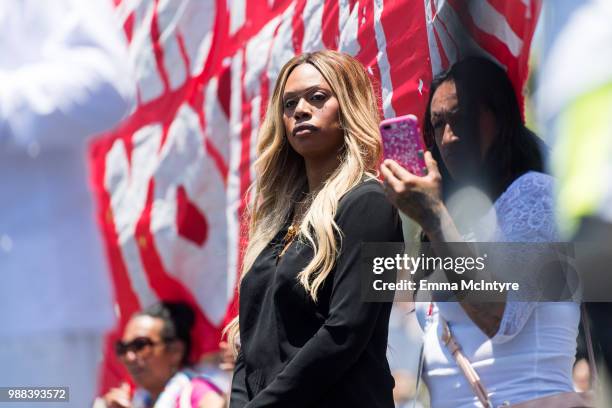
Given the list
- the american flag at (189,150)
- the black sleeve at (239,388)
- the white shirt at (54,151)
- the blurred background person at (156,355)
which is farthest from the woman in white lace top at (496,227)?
the blurred background person at (156,355)

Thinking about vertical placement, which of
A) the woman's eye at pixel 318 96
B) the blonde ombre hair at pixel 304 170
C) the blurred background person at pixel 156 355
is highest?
the woman's eye at pixel 318 96

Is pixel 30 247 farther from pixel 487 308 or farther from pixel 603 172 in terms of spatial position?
pixel 603 172

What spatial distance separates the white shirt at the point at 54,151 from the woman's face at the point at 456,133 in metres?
0.72

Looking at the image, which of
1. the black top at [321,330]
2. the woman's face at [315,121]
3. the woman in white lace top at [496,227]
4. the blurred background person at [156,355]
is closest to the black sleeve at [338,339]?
the black top at [321,330]

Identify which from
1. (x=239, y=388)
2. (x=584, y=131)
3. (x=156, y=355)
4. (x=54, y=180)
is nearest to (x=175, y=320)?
(x=156, y=355)

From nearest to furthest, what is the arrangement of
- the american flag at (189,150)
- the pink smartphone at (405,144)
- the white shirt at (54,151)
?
1. the pink smartphone at (405,144)
2. the white shirt at (54,151)
3. the american flag at (189,150)

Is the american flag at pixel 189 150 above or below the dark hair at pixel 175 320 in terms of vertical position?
above

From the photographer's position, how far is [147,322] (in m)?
4.23

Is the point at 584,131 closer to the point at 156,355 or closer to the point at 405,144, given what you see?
the point at 405,144

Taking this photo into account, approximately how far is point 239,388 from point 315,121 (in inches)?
24.6

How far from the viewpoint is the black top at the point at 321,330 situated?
2391mm

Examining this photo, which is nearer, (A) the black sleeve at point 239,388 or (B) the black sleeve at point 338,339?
(B) the black sleeve at point 338,339

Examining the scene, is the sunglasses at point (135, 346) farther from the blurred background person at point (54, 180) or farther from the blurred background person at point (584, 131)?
the blurred background person at point (584, 131)

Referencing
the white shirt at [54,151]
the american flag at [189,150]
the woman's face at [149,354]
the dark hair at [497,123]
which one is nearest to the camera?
the dark hair at [497,123]
